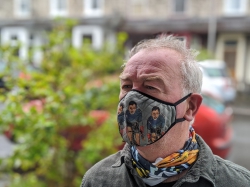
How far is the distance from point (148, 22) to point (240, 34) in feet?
17.6

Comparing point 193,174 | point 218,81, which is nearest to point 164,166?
point 193,174

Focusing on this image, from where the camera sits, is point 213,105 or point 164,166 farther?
point 213,105

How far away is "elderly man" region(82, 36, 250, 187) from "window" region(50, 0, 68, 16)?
22793 mm

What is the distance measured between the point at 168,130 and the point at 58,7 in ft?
76.9

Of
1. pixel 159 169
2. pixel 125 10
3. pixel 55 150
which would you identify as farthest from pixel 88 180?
pixel 125 10

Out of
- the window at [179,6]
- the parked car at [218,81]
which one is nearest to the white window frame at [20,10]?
the window at [179,6]

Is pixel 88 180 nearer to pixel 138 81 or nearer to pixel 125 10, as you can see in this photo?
pixel 138 81

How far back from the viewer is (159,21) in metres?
20.4

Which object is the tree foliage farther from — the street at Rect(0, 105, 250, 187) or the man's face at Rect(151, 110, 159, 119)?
the man's face at Rect(151, 110, 159, 119)

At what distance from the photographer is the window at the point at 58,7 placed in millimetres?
23439

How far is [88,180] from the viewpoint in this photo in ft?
5.59

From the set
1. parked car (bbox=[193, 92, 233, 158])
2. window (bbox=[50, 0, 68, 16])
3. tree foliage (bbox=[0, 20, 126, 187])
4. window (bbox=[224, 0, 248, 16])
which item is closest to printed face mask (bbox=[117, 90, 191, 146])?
tree foliage (bbox=[0, 20, 126, 187])

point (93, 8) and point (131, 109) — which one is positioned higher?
point (93, 8)

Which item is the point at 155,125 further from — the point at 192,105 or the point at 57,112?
the point at 57,112
